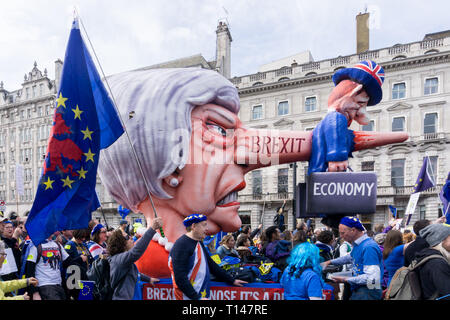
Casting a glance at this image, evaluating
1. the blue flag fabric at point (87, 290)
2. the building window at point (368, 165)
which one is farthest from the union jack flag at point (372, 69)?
the building window at point (368, 165)

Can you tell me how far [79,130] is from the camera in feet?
13.2

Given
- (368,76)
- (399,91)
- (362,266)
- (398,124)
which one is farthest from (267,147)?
(399,91)

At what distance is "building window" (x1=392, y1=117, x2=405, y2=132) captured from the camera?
25406mm

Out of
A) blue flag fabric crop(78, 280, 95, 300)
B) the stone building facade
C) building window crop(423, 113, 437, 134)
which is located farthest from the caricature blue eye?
building window crop(423, 113, 437, 134)

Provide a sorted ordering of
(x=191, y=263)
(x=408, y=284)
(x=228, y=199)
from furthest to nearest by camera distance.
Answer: (x=228, y=199) < (x=191, y=263) < (x=408, y=284)

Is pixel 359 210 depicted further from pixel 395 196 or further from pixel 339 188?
pixel 395 196

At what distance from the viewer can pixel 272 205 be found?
2902cm

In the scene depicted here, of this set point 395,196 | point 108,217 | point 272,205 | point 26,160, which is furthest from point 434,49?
point 26,160

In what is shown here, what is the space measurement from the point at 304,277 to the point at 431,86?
83.1ft

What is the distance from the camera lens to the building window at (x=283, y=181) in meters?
28.2

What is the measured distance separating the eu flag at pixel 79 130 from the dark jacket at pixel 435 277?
2989 millimetres

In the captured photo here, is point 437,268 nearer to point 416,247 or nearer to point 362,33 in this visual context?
point 416,247

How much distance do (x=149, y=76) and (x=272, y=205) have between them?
25.2 m

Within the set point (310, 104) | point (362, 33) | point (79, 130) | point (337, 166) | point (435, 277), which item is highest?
point (362, 33)
